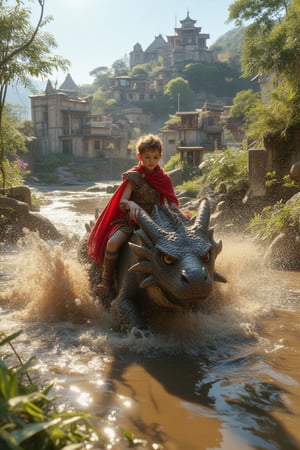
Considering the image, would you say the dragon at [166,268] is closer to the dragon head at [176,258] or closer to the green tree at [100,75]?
the dragon head at [176,258]

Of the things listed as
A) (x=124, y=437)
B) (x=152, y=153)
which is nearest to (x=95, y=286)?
(x=152, y=153)

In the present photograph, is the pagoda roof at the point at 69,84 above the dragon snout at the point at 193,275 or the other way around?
above

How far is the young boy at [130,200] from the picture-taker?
524 centimetres

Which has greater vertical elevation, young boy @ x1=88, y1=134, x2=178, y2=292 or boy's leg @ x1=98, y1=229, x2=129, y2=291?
young boy @ x1=88, y1=134, x2=178, y2=292

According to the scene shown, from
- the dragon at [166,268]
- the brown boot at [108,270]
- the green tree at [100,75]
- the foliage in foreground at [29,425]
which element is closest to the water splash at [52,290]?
the brown boot at [108,270]

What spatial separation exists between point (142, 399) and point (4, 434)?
171 centimetres

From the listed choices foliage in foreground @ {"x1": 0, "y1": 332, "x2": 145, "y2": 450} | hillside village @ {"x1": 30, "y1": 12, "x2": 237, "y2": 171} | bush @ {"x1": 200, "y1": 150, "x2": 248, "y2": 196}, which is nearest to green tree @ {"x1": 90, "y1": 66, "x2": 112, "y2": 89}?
hillside village @ {"x1": 30, "y1": 12, "x2": 237, "y2": 171}

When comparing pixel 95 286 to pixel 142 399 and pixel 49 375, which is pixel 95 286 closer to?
pixel 49 375

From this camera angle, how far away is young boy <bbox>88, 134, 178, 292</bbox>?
5238mm

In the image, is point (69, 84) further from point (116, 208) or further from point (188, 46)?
point (116, 208)

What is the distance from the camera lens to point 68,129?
169 ft

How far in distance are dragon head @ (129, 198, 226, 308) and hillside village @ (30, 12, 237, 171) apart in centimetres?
2883

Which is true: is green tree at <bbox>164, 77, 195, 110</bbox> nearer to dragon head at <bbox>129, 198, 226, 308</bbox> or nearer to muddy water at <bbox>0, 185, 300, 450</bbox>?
muddy water at <bbox>0, 185, 300, 450</bbox>

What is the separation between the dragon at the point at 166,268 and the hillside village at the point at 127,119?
28.7 m
